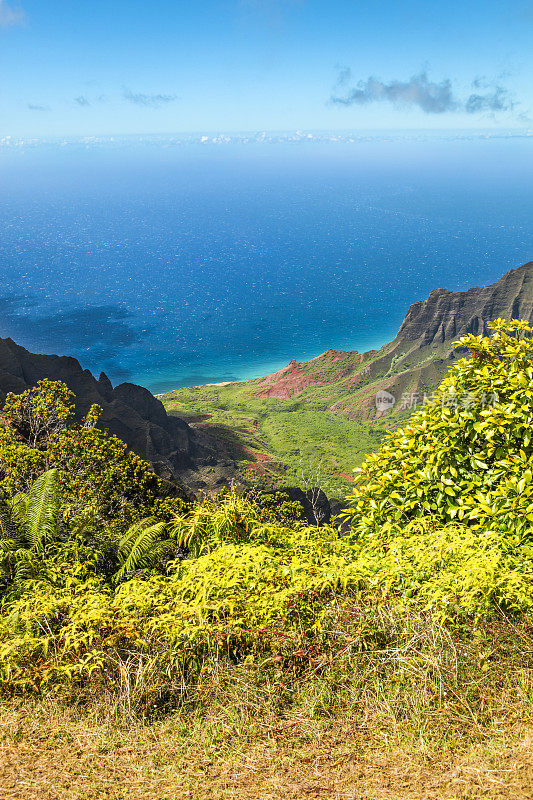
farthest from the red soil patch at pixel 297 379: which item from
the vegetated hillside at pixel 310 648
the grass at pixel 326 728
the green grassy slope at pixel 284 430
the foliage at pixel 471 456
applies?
the grass at pixel 326 728

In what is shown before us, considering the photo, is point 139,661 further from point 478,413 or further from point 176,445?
point 176,445

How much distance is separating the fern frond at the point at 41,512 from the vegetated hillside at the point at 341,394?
37.3 meters

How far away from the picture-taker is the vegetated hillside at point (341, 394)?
51.3m

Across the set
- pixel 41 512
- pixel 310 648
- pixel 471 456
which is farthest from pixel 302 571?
pixel 41 512

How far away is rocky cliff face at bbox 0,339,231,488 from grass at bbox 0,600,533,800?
83.3 ft

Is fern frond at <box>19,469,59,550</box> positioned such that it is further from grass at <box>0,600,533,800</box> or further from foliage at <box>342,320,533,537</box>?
foliage at <box>342,320,533,537</box>

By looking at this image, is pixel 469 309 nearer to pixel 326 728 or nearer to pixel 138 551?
pixel 138 551

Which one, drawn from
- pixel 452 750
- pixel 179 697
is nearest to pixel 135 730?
pixel 179 697

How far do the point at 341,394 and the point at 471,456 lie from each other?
68.1 m

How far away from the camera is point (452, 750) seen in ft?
10.4

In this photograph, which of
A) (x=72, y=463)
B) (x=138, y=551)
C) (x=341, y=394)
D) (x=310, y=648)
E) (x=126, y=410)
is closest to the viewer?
(x=310, y=648)

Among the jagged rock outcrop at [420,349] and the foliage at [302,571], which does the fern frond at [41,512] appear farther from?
the jagged rock outcrop at [420,349]

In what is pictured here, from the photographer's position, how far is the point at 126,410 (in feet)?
114

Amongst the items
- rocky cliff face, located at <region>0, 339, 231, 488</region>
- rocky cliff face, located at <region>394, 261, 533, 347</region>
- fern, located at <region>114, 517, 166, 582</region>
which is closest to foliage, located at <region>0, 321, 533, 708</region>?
fern, located at <region>114, 517, 166, 582</region>
